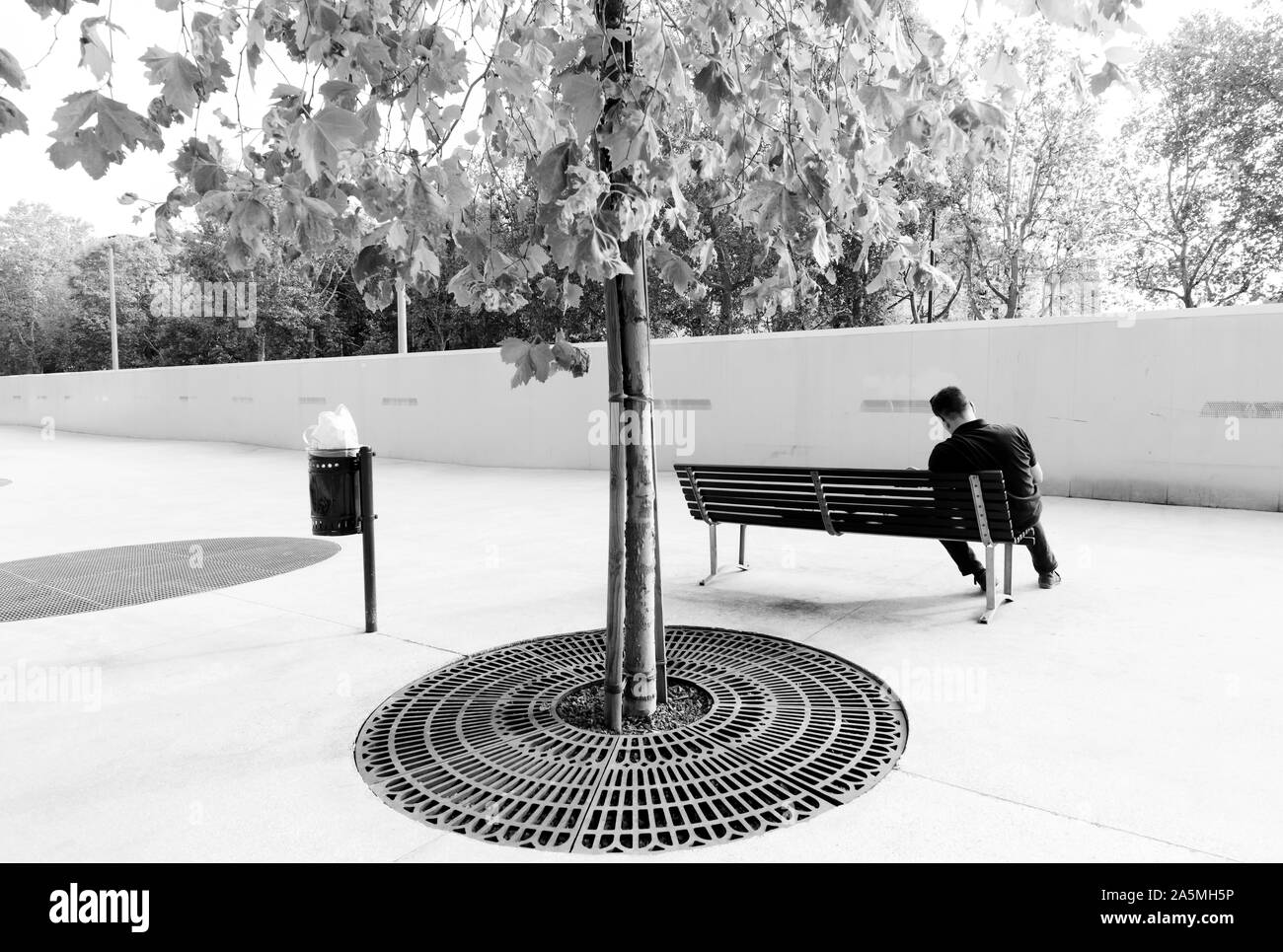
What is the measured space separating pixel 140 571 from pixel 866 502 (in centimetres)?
541

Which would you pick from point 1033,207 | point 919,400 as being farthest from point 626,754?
point 1033,207

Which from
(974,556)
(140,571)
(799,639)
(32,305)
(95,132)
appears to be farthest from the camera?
(32,305)

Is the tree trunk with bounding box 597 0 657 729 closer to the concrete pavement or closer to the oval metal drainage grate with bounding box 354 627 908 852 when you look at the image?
the oval metal drainage grate with bounding box 354 627 908 852

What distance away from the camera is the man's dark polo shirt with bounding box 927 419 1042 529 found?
543 centimetres

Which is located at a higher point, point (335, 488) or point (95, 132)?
point (95, 132)

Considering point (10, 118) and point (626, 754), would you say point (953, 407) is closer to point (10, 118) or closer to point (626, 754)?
point (626, 754)

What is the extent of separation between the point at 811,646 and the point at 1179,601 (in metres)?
2.46

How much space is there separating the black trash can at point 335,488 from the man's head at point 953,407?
3.57 metres

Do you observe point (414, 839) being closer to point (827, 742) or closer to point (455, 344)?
point (827, 742)

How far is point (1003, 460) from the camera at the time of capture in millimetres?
5438

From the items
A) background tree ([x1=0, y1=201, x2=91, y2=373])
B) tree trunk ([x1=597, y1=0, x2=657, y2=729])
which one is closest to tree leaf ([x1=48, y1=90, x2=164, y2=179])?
tree trunk ([x1=597, y1=0, x2=657, y2=729])

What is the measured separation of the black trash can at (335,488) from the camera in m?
4.94

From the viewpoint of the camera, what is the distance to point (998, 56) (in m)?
2.68
